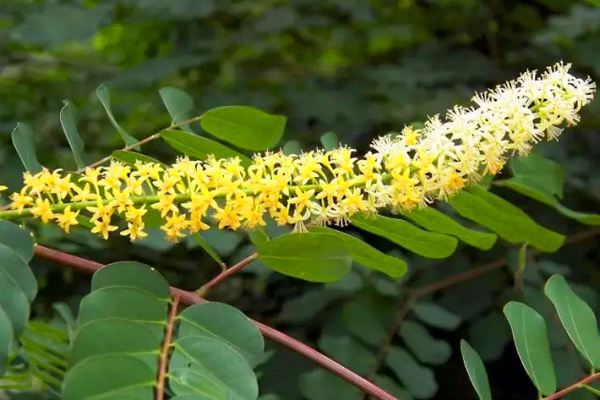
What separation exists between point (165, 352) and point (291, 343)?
0.14 meters

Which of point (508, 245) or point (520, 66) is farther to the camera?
point (520, 66)

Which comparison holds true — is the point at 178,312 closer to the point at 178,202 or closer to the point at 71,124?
the point at 178,202

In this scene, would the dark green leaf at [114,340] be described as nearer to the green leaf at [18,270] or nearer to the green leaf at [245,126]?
the green leaf at [18,270]

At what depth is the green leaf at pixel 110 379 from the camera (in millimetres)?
583

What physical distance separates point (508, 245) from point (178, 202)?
3.04ft

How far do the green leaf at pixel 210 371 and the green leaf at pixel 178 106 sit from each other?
40cm

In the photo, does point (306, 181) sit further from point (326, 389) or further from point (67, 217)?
point (326, 389)

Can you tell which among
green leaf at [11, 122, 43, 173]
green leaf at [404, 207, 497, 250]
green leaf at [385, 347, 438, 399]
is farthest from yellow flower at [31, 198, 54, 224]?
green leaf at [385, 347, 438, 399]

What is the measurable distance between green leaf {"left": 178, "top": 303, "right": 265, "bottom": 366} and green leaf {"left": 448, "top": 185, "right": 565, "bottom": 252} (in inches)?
11.5

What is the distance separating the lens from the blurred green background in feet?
4.91

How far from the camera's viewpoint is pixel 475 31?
195 cm

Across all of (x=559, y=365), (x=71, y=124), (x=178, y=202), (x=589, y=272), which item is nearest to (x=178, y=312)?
(x=178, y=202)

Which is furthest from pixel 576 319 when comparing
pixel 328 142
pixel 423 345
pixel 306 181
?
pixel 423 345

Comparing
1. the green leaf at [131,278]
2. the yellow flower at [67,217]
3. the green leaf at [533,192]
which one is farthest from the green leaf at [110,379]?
the green leaf at [533,192]
